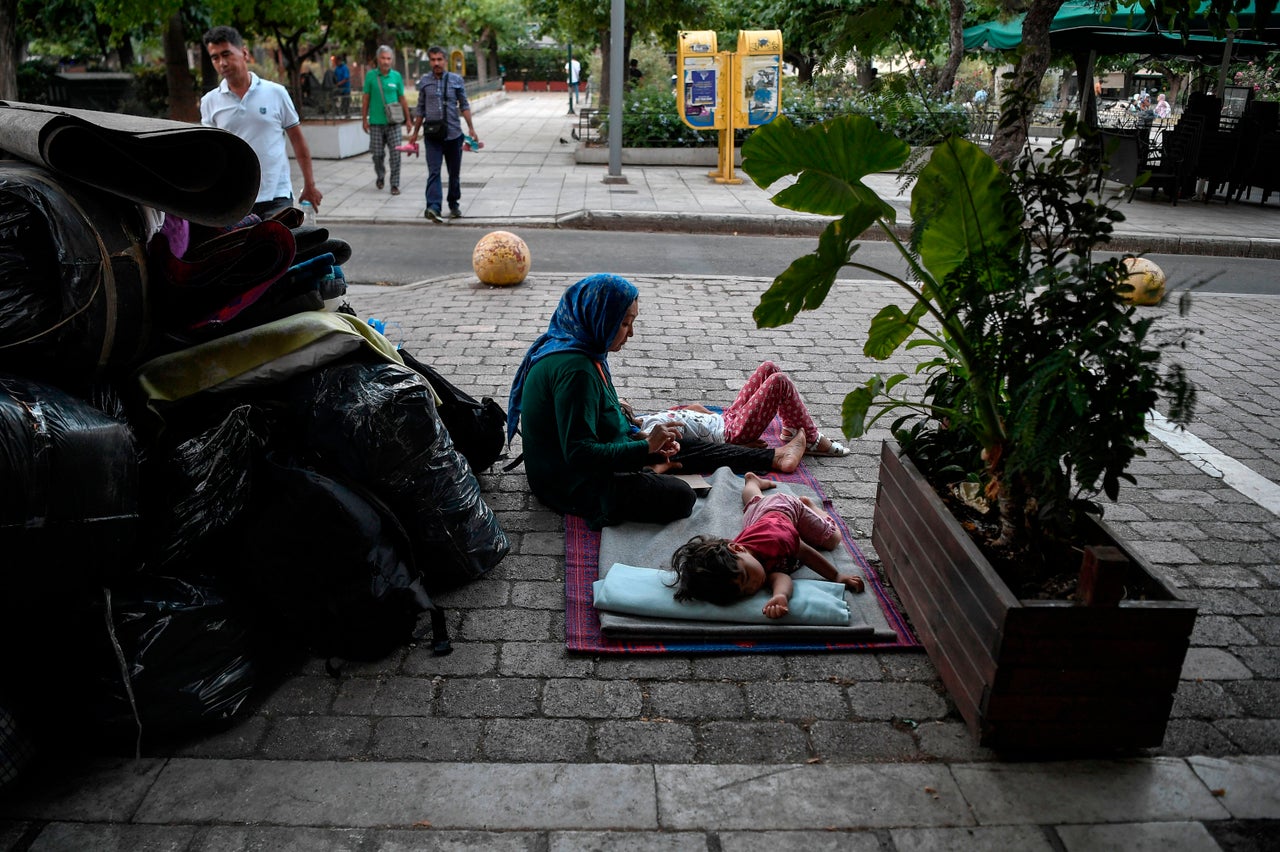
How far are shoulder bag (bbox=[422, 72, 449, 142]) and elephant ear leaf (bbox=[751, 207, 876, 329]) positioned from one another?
9532mm

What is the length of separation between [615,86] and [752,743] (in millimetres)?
13025

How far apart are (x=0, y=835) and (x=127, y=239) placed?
5.93 feet

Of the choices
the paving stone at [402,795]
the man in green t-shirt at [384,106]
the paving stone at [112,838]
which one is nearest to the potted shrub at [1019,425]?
the paving stone at [402,795]

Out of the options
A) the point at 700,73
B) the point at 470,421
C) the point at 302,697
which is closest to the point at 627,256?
the point at 700,73

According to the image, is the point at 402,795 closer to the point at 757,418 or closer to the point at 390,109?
the point at 757,418

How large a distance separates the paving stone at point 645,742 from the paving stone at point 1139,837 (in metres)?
1.10

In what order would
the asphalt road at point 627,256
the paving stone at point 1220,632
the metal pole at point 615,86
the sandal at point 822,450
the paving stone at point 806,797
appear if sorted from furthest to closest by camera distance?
1. the metal pole at point 615,86
2. the asphalt road at point 627,256
3. the sandal at point 822,450
4. the paving stone at point 1220,632
5. the paving stone at point 806,797

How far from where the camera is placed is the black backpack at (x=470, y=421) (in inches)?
179

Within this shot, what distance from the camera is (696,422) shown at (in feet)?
17.0

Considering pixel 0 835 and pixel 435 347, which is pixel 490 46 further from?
pixel 0 835

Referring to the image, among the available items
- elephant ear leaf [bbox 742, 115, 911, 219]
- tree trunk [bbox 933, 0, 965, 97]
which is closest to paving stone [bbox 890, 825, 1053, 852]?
elephant ear leaf [bbox 742, 115, 911, 219]

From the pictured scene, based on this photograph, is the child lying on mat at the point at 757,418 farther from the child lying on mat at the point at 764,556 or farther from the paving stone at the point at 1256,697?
the paving stone at the point at 1256,697

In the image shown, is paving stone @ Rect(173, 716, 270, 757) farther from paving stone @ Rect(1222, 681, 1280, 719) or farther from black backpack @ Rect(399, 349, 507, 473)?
paving stone @ Rect(1222, 681, 1280, 719)

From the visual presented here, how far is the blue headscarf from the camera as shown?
13.6 feet
